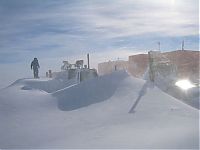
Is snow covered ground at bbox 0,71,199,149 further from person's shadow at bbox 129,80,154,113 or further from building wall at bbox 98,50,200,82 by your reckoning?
building wall at bbox 98,50,200,82

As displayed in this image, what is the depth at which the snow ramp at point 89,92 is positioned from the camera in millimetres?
8992

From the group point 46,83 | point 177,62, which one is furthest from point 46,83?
point 177,62

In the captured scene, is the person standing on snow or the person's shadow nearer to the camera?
the person's shadow

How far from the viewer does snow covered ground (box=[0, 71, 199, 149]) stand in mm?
6441

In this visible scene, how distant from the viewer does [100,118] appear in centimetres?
795

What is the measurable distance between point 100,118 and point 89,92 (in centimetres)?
169

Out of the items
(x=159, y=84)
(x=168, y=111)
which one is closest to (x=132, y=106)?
(x=168, y=111)

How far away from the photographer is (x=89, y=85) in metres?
9.88

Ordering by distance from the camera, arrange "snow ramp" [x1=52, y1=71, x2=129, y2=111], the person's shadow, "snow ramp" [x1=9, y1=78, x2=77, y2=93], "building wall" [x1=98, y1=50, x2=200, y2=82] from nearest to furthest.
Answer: the person's shadow
"snow ramp" [x1=52, y1=71, x2=129, y2=111]
"snow ramp" [x1=9, y1=78, x2=77, y2=93]
"building wall" [x1=98, y1=50, x2=200, y2=82]

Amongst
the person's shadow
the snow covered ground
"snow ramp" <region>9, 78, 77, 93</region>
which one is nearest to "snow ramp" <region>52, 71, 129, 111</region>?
the snow covered ground

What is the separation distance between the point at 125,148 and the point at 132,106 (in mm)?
2487

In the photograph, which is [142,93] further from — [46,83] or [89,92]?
[46,83]

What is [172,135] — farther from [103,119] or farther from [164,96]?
[164,96]

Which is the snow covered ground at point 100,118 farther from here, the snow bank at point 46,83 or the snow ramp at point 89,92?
the snow bank at point 46,83
